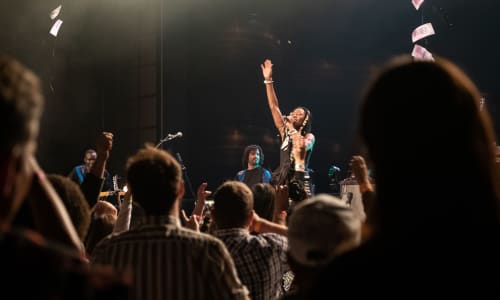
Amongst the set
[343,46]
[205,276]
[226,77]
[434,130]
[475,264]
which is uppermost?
[343,46]

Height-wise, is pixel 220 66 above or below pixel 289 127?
above

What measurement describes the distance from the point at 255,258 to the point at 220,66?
9.41m

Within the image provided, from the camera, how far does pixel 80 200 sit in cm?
175

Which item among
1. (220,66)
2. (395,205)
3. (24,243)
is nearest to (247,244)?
(395,205)

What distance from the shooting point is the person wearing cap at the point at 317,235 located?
54.1 inches

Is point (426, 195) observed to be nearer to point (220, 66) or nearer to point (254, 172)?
point (254, 172)

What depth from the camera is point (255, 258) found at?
226 cm

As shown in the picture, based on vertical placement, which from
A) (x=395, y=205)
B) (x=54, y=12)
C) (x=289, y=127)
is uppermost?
(x=54, y=12)

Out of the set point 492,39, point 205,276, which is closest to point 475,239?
point 205,276

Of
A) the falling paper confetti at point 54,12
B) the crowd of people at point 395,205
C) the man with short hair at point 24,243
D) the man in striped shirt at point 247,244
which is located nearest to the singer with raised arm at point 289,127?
the man in striped shirt at point 247,244

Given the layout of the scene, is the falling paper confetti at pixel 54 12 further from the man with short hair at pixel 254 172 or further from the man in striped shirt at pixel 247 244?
the man in striped shirt at pixel 247 244

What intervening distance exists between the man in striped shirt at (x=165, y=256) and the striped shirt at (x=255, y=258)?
19.4 inches

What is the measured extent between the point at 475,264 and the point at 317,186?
10.7 metres

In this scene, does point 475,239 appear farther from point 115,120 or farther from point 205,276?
point 115,120
